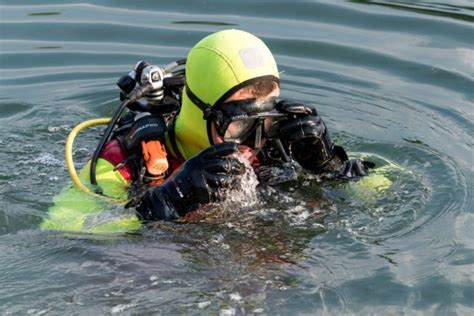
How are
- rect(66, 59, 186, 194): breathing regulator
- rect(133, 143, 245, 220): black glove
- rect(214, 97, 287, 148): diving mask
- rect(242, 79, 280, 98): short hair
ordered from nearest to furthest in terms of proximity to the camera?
rect(133, 143, 245, 220): black glove, rect(214, 97, 287, 148): diving mask, rect(242, 79, 280, 98): short hair, rect(66, 59, 186, 194): breathing regulator

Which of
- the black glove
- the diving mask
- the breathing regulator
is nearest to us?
the black glove

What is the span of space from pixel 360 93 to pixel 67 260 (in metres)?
3.28

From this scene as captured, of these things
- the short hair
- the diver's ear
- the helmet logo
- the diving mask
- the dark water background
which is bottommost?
the dark water background

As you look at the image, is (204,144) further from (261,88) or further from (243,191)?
(261,88)

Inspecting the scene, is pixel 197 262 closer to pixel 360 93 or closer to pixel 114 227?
pixel 114 227

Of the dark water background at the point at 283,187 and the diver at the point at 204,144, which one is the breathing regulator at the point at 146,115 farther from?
the dark water background at the point at 283,187

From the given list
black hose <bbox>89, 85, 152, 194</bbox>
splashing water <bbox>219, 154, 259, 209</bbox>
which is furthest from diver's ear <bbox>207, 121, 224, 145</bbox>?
black hose <bbox>89, 85, 152, 194</bbox>

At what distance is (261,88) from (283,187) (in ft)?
2.23

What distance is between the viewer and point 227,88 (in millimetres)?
4348

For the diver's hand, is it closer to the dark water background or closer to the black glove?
the dark water background

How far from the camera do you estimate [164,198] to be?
13.7ft

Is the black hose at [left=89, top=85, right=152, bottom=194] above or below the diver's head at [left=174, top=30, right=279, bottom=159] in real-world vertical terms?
below

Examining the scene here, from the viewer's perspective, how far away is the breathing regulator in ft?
14.8

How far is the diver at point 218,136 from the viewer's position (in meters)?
4.15
